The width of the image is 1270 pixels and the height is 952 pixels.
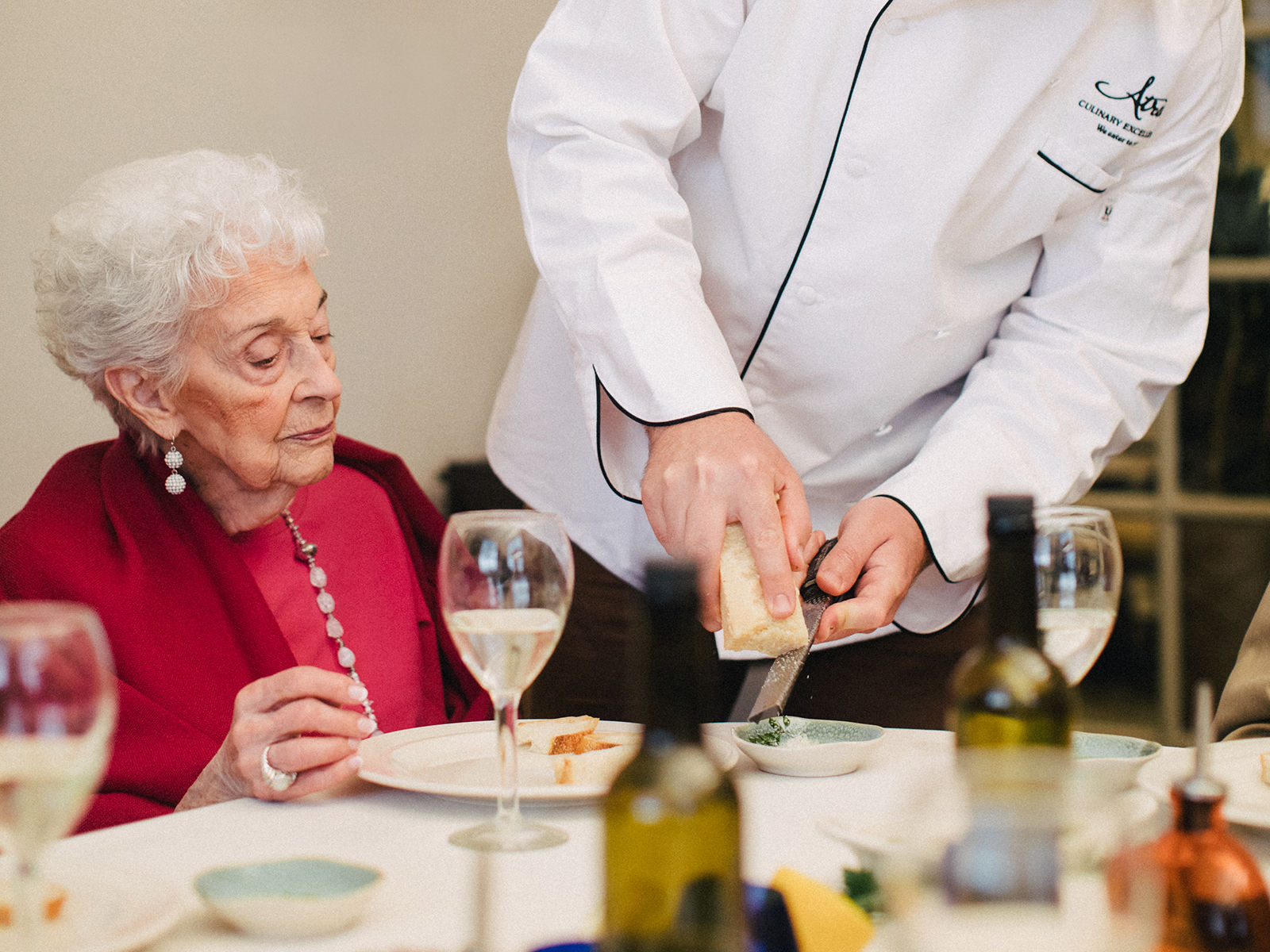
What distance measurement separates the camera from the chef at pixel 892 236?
142cm

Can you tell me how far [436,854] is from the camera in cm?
88

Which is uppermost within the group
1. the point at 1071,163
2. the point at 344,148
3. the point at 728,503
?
the point at 344,148

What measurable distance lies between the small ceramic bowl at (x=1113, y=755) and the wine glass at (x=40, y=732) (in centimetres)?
67

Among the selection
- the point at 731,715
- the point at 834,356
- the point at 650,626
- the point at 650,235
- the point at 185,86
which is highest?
the point at 185,86

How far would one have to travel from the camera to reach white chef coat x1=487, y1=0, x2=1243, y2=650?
4.76 feet

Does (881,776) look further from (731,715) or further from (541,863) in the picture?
(731,715)

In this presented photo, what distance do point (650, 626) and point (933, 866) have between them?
166 mm

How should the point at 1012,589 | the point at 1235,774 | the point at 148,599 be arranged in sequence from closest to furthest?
1. the point at 1012,589
2. the point at 1235,774
3. the point at 148,599

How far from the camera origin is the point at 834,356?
1.63 metres

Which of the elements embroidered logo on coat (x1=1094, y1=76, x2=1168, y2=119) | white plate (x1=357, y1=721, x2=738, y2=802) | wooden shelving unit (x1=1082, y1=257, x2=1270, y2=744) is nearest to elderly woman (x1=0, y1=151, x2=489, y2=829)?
white plate (x1=357, y1=721, x2=738, y2=802)

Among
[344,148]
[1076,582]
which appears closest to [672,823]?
[1076,582]

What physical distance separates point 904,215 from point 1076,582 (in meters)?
0.76

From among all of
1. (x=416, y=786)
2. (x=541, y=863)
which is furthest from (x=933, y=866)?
(x=416, y=786)

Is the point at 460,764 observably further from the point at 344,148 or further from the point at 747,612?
the point at 344,148
